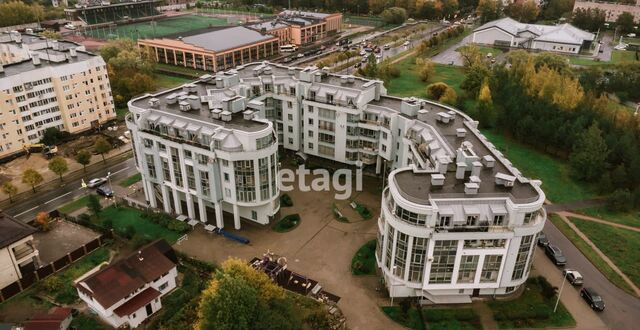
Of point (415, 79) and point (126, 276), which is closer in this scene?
point (126, 276)

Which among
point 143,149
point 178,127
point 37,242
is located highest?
point 178,127

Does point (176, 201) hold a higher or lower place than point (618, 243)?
higher

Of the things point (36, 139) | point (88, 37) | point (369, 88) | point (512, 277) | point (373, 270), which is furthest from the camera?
point (88, 37)

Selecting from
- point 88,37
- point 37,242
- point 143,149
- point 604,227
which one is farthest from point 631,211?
point 88,37

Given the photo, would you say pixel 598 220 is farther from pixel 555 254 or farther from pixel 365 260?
pixel 365 260

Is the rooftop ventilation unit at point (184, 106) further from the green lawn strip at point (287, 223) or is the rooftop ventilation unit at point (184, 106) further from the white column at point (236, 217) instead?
the green lawn strip at point (287, 223)

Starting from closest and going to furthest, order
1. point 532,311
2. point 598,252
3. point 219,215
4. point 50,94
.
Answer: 1. point 532,311
2. point 598,252
3. point 219,215
4. point 50,94

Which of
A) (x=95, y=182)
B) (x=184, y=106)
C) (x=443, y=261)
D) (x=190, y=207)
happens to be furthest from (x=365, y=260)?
(x=95, y=182)

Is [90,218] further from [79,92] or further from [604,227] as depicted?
[604,227]
